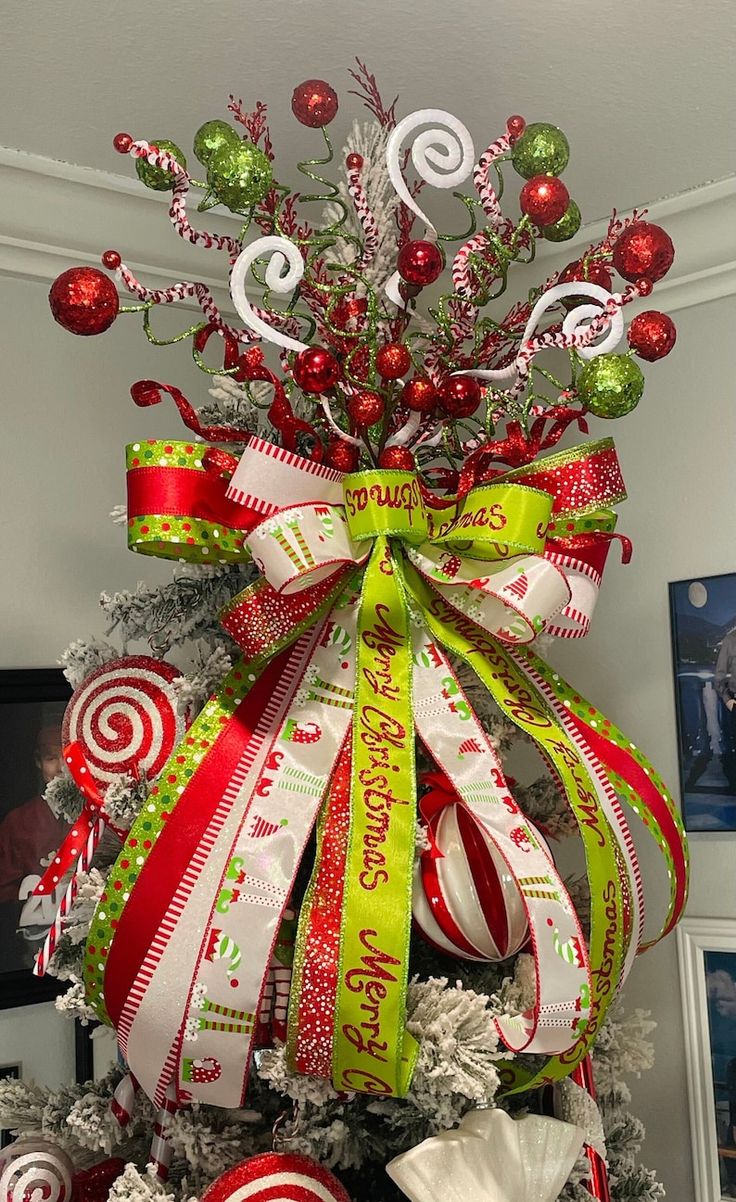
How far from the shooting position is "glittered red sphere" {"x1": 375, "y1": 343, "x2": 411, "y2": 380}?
1.01 meters

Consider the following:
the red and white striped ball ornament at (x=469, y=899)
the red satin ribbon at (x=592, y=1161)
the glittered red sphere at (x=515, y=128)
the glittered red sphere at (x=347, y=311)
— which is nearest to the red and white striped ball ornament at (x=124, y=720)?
the red and white striped ball ornament at (x=469, y=899)

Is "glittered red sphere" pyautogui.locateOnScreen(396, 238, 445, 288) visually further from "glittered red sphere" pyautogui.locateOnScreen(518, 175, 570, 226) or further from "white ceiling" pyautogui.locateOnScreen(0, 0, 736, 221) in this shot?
"white ceiling" pyautogui.locateOnScreen(0, 0, 736, 221)

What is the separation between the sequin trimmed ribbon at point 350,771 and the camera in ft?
3.15

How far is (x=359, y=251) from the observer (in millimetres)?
1085

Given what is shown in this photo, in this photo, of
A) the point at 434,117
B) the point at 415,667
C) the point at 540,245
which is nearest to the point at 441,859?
the point at 415,667

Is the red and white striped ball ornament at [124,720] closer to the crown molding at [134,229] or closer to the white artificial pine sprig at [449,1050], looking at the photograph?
the white artificial pine sprig at [449,1050]

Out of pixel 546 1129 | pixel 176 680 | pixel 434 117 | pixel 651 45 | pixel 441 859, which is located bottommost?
pixel 546 1129

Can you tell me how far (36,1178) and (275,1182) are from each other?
265 millimetres

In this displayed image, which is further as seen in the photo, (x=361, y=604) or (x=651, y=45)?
(x=651, y=45)

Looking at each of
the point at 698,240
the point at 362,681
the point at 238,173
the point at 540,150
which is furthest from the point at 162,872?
the point at 698,240

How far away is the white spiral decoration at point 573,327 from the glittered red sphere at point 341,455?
4.8 inches

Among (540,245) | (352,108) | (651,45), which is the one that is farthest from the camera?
(540,245)

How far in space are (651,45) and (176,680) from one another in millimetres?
794

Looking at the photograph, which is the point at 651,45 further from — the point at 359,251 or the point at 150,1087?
the point at 150,1087
